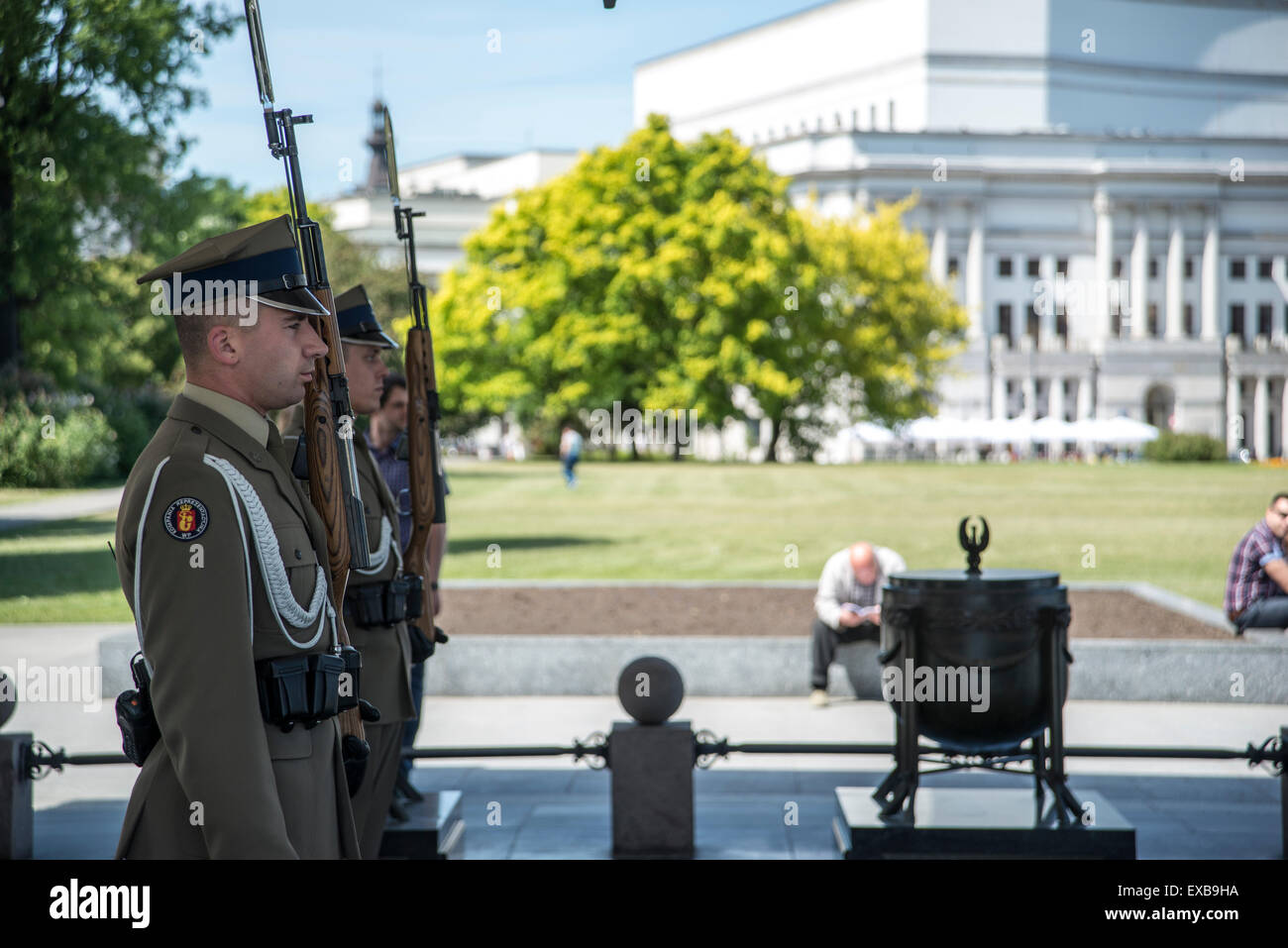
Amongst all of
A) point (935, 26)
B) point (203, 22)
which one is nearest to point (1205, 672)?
point (203, 22)

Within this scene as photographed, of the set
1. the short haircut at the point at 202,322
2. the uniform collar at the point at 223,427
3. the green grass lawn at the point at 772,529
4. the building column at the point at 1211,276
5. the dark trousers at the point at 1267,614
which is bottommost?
the green grass lawn at the point at 772,529

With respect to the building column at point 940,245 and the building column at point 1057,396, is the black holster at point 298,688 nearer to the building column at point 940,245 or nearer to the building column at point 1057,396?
the building column at point 1057,396

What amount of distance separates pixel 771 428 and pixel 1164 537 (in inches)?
1271

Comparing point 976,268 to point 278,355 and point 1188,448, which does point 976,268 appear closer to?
point 1188,448

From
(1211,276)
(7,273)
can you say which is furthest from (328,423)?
(1211,276)

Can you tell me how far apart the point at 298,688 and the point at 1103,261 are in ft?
222

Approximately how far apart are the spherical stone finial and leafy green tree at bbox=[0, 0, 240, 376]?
14818 mm

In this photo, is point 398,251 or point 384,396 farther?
point 398,251

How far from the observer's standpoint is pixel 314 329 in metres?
3.10

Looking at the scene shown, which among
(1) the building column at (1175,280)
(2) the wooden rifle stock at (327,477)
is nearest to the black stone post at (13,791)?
(2) the wooden rifle stock at (327,477)

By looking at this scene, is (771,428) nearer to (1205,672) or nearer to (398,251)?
(398,251)

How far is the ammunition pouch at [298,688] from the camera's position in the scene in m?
2.93

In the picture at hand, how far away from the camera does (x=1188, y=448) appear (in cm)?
5356

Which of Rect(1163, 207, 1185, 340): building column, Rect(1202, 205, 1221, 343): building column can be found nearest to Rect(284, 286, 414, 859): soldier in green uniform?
Rect(1202, 205, 1221, 343): building column
